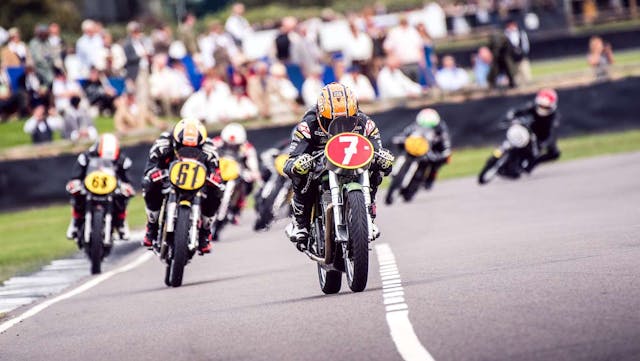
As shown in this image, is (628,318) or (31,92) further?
(31,92)

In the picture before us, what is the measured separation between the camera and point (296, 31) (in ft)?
104

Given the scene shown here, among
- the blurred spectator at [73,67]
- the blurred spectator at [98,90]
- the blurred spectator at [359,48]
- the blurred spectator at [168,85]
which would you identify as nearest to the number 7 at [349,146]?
the blurred spectator at [98,90]

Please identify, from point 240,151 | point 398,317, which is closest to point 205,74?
point 240,151

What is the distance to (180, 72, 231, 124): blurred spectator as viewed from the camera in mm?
30000

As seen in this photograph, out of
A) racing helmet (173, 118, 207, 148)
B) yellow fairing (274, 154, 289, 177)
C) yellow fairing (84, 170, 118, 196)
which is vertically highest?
racing helmet (173, 118, 207, 148)

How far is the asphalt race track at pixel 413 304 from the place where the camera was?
327 inches

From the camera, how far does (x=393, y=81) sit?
103 ft

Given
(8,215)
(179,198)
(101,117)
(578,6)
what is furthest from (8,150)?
(578,6)

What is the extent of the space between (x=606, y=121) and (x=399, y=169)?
24.9 ft

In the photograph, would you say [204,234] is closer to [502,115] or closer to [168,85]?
[502,115]

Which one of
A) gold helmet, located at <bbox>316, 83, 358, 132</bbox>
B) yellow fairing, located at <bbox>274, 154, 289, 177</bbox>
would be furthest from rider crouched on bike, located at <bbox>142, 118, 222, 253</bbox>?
yellow fairing, located at <bbox>274, 154, 289, 177</bbox>

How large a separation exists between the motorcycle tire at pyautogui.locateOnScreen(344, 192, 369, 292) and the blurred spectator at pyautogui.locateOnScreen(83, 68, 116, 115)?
1965 cm

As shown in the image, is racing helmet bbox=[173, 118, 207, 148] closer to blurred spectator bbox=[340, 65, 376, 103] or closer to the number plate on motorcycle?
the number plate on motorcycle

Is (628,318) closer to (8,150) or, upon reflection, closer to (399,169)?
(399,169)
